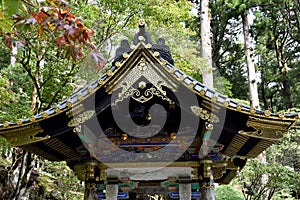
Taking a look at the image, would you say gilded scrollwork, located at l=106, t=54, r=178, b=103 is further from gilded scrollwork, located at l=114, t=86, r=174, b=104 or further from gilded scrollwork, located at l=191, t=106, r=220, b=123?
gilded scrollwork, located at l=191, t=106, r=220, b=123

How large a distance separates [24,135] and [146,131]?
1689 mm

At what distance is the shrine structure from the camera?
13.9 feet

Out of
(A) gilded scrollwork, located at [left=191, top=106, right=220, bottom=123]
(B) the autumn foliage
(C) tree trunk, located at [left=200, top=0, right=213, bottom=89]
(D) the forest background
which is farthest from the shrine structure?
(C) tree trunk, located at [left=200, top=0, right=213, bottom=89]

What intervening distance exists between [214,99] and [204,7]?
35.2 feet

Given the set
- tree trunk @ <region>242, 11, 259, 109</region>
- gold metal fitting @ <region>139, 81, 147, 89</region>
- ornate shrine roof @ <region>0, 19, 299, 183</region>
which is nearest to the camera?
ornate shrine roof @ <region>0, 19, 299, 183</region>

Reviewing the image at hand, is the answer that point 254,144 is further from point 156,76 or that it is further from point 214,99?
point 156,76

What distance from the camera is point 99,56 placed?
Answer: 123 inches

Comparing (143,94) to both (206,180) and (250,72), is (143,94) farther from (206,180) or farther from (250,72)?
(250,72)

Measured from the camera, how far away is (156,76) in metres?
4.30

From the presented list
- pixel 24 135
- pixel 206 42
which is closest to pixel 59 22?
pixel 24 135

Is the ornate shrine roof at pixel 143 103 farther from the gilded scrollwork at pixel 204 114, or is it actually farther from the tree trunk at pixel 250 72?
the tree trunk at pixel 250 72

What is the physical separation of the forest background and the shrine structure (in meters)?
0.63

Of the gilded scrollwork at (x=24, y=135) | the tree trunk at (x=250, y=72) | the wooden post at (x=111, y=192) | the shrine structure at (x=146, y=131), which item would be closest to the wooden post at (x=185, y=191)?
the shrine structure at (x=146, y=131)

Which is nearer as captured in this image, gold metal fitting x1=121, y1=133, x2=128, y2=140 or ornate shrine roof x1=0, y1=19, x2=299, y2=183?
ornate shrine roof x1=0, y1=19, x2=299, y2=183
